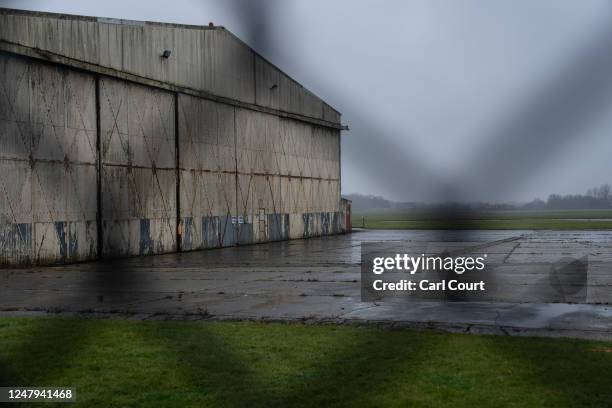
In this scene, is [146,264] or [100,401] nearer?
[100,401]

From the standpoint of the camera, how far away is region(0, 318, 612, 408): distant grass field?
20.3ft

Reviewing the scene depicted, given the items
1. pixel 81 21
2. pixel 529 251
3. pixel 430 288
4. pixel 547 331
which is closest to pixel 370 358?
pixel 547 331

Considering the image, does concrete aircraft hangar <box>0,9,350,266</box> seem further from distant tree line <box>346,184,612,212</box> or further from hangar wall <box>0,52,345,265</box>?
distant tree line <box>346,184,612,212</box>

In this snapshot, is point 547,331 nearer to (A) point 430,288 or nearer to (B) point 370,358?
(B) point 370,358

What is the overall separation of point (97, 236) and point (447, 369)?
74.8 ft

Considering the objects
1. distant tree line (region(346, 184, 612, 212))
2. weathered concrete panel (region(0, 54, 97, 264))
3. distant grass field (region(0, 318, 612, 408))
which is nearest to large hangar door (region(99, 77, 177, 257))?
weathered concrete panel (region(0, 54, 97, 264))

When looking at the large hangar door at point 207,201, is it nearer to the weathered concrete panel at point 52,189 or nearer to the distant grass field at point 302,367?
the weathered concrete panel at point 52,189

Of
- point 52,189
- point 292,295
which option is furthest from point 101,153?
point 292,295

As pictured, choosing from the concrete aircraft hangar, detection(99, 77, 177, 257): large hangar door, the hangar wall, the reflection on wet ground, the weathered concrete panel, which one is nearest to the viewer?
the reflection on wet ground

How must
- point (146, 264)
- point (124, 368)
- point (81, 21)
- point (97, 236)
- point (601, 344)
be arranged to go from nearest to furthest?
point (124, 368), point (601, 344), point (81, 21), point (146, 264), point (97, 236)

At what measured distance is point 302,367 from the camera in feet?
24.7

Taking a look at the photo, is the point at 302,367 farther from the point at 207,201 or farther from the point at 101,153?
the point at 207,201

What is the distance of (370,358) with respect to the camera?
7.91 metres

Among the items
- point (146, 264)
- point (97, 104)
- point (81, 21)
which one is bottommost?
point (146, 264)
